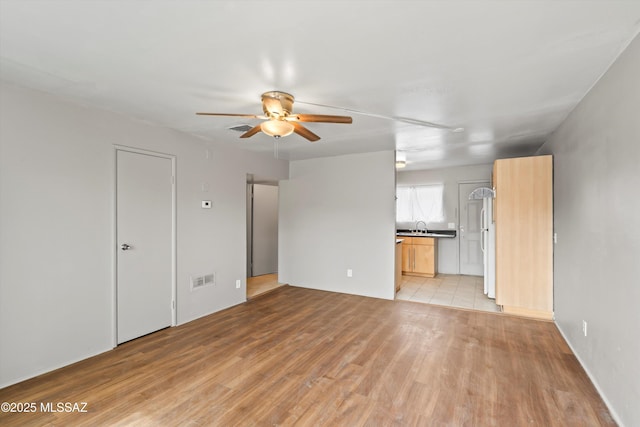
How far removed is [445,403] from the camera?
2162 millimetres

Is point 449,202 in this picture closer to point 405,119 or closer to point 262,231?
point 405,119

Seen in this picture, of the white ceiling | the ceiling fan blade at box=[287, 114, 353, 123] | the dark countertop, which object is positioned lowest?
the dark countertop

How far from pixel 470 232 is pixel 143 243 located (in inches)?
251

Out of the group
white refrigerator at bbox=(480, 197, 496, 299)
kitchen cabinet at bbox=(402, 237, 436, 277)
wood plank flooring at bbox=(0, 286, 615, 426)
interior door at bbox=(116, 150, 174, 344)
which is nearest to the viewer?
wood plank flooring at bbox=(0, 286, 615, 426)

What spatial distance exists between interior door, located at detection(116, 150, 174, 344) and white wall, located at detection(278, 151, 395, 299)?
8.25 ft

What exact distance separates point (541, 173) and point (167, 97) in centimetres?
453

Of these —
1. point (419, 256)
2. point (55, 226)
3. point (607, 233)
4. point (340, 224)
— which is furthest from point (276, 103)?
point (419, 256)

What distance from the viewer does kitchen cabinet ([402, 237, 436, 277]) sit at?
6.31 metres

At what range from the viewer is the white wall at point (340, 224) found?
489cm

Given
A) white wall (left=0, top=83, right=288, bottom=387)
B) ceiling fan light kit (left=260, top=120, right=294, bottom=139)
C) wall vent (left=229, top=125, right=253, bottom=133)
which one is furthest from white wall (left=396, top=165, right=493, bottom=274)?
white wall (left=0, top=83, right=288, bottom=387)

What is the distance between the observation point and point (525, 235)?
12.7ft

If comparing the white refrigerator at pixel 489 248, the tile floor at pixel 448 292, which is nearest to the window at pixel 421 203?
the tile floor at pixel 448 292

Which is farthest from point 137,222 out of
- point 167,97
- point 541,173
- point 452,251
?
point 452,251

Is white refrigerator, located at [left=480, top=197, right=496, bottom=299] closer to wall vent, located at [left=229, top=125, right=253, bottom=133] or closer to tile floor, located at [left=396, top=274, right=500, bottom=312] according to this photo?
tile floor, located at [left=396, top=274, right=500, bottom=312]
